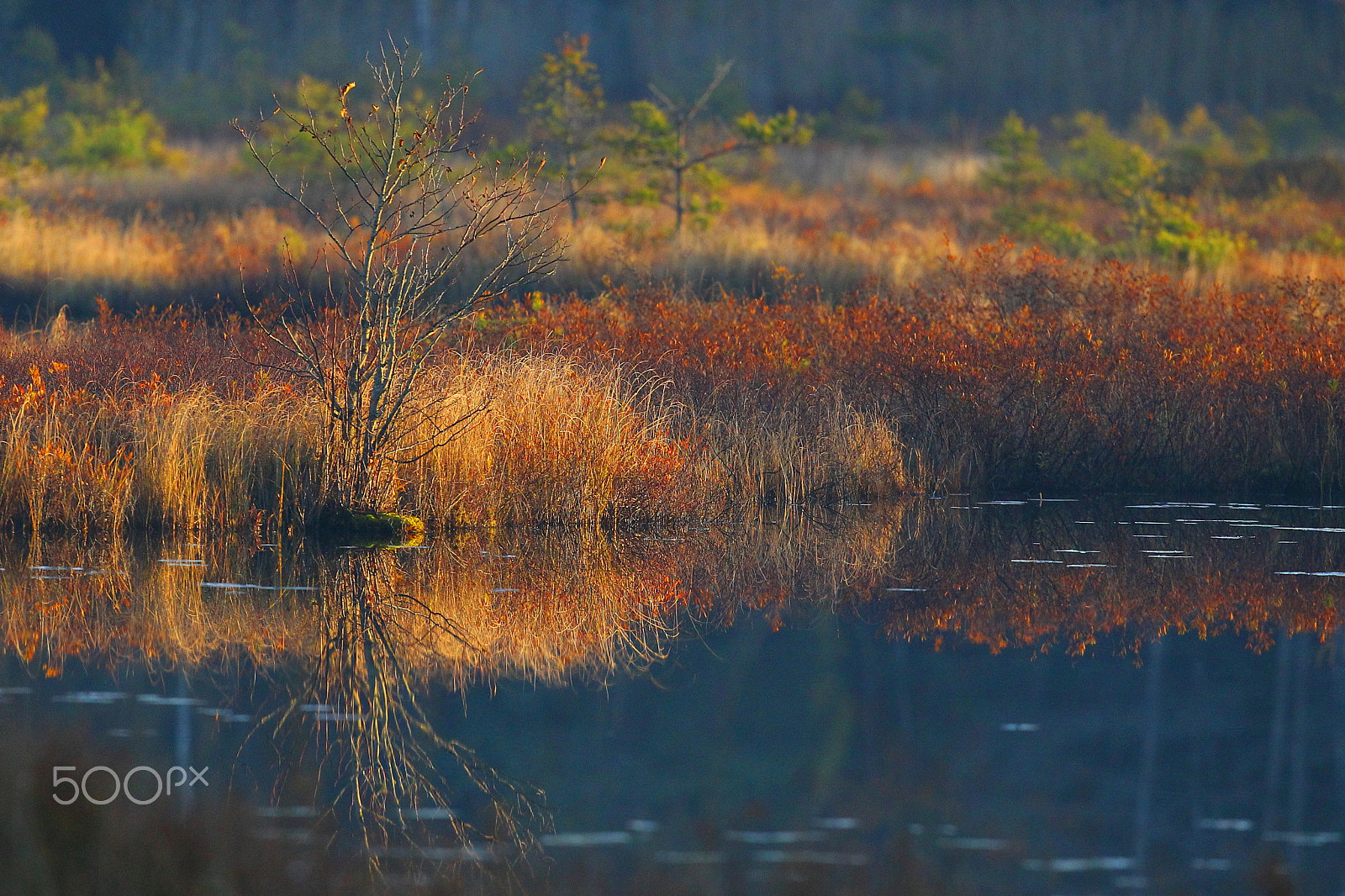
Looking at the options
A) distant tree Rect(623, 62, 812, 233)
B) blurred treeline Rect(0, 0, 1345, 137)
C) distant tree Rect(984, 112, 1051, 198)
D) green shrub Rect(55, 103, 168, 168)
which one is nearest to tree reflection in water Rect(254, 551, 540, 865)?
distant tree Rect(623, 62, 812, 233)

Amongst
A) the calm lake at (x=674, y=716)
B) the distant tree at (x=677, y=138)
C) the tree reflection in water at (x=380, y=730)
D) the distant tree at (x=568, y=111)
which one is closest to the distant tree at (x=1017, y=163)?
the distant tree at (x=677, y=138)

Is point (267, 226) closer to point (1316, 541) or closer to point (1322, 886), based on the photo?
point (1316, 541)

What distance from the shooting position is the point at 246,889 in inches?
189

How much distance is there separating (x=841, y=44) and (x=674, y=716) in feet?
148

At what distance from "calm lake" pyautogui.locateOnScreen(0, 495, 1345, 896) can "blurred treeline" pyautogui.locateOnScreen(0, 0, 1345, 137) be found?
1496 inches

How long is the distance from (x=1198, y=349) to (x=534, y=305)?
5.93 metres

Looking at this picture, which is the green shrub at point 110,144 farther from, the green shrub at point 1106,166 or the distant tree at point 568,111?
the green shrub at point 1106,166

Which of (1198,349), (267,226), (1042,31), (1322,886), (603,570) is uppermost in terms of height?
(1042,31)

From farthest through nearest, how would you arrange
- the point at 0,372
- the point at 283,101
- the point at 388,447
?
the point at 283,101, the point at 0,372, the point at 388,447

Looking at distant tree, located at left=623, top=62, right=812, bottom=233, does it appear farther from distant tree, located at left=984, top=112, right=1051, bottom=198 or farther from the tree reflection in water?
the tree reflection in water

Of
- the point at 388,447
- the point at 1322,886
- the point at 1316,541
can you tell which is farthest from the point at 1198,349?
the point at 1322,886

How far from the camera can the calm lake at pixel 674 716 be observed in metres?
5.09

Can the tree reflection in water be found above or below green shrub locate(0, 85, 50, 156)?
below

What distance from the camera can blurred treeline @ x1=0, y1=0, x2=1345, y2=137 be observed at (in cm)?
4716
